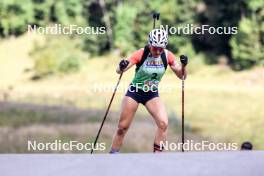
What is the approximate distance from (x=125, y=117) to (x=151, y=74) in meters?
0.58

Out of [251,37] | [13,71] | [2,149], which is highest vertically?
[251,37]

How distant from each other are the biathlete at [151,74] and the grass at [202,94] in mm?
1590

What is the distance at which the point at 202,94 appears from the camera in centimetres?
747

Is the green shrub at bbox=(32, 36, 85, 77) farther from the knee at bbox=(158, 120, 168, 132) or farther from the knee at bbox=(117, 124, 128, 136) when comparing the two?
the knee at bbox=(158, 120, 168, 132)

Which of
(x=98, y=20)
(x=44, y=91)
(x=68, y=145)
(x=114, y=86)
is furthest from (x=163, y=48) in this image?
(x=44, y=91)

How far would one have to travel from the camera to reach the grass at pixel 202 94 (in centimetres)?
727

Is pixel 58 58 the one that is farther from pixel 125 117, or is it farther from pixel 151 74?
pixel 151 74

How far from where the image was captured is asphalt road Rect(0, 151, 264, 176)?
285 cm

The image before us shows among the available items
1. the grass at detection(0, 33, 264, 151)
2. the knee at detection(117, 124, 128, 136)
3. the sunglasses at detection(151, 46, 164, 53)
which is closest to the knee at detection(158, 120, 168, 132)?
the knee at detection(117, 124, 128, 136)

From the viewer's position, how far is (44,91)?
764 cm

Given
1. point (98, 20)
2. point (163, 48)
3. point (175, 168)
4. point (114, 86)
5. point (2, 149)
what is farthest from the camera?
point (2, 149)

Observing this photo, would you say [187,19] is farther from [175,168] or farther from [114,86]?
[175,168]

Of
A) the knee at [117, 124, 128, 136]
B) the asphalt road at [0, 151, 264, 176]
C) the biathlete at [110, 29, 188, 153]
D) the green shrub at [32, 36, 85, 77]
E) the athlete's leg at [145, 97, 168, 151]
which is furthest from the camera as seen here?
the green shrub at [32, 36, 85, 77]

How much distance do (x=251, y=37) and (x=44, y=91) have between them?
2.94 meters
